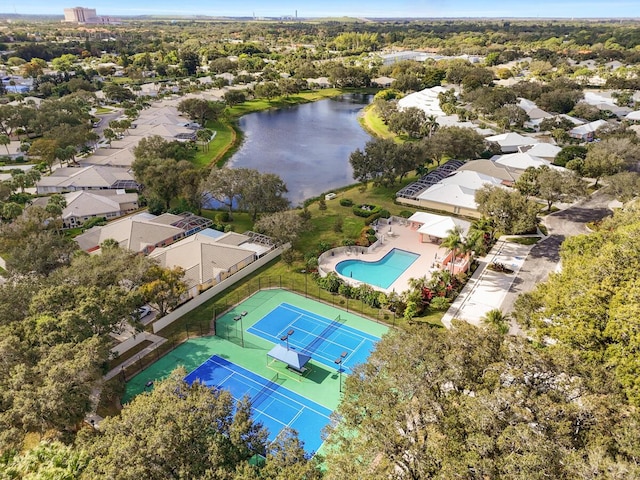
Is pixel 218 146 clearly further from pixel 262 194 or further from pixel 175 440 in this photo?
pixel 175 440

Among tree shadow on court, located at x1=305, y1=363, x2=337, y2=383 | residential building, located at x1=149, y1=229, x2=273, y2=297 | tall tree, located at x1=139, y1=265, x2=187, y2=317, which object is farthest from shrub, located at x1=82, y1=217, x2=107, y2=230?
tree shadow on court, located at x1=305, y1=363, x2=337, y2=383

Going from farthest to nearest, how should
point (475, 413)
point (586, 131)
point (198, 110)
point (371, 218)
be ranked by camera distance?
point (198, 110), point (586, 131), point (371, 218), point (475, 413)

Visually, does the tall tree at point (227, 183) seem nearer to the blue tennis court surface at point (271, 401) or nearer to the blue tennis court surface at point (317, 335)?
the blue tennis court surface at point (317, 335)

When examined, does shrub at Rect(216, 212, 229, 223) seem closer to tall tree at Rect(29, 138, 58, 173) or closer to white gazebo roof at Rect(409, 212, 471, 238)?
white gazebo roof at Rect(409, 212, 471, 238)

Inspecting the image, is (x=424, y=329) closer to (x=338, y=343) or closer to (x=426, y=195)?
(x=338, y=343)

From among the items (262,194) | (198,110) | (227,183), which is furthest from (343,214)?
(198,110)

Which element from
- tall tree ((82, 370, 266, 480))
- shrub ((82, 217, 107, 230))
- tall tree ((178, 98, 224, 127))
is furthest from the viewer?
tall tree ((178, 98, 224, 127))
